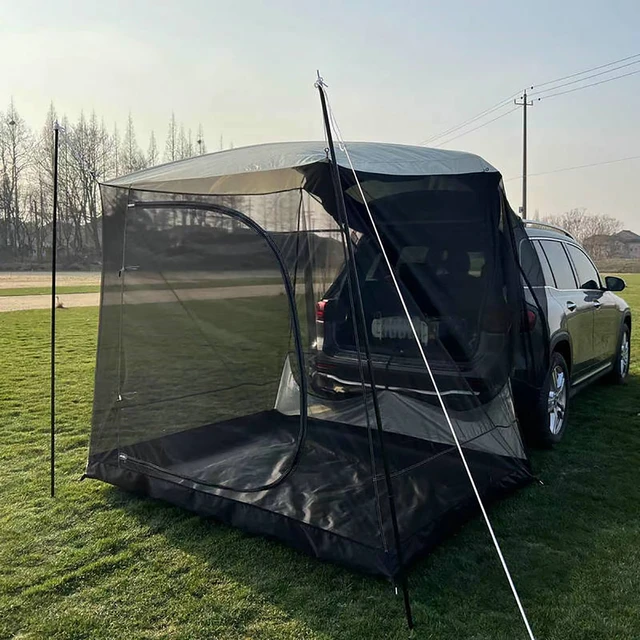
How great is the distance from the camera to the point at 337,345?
3.87m

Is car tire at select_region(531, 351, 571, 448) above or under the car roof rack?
under

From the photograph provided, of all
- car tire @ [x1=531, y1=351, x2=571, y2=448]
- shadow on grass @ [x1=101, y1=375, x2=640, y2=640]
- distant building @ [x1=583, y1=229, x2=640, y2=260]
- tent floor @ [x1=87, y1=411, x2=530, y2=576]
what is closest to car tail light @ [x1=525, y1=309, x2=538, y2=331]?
car tire @ [x1=531, y1=351, x2=571, y2=448]

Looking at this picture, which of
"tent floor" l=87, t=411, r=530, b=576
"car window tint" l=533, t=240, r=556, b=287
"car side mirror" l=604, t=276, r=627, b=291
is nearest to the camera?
"tent floor" l=87, t=411, r=530, b=576

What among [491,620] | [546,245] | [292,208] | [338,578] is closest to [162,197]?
[292,208]

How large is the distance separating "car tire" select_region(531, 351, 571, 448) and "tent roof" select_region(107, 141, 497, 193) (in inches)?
67.6

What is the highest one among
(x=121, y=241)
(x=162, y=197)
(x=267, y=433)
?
(x=162, y=197)

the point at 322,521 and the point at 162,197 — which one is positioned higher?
the point at 162,197

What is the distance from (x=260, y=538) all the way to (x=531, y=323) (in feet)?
7.31

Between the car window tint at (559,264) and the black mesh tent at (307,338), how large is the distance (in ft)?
4.01

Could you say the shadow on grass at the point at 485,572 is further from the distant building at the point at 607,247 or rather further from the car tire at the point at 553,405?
the distant building at the point at 607,247

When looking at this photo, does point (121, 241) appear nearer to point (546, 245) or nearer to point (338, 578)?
point (338, 578)

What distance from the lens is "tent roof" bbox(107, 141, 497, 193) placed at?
300 centimetres

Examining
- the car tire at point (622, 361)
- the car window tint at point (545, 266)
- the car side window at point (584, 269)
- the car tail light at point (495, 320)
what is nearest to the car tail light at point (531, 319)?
the car tail light at point (495, 320)

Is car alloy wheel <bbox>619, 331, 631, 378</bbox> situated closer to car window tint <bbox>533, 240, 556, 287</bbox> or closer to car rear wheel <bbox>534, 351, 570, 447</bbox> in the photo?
car rear wheel <bbox>534, 351, 570, 447</bbox>
